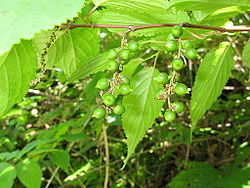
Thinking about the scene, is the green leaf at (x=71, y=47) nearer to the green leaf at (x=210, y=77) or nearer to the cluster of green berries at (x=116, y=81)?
the cluster of green berries at (x=116, y=81)

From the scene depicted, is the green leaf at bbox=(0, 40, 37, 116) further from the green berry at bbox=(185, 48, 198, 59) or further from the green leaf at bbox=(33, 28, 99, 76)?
the green berry at bbox=(185, 48, 198, 59)

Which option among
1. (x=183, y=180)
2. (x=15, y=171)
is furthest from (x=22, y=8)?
(x=183, y=180)

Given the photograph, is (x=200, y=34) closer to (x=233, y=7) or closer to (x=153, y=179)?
(x=233, y=7)

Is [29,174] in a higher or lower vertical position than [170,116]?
lower

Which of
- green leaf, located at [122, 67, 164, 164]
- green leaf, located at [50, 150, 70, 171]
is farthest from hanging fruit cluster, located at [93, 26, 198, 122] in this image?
green leaf, located at [50, 150, 70, 171]

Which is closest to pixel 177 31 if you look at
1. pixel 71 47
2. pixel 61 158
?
pixel 71 47

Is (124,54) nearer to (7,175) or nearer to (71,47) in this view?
(71,47)
